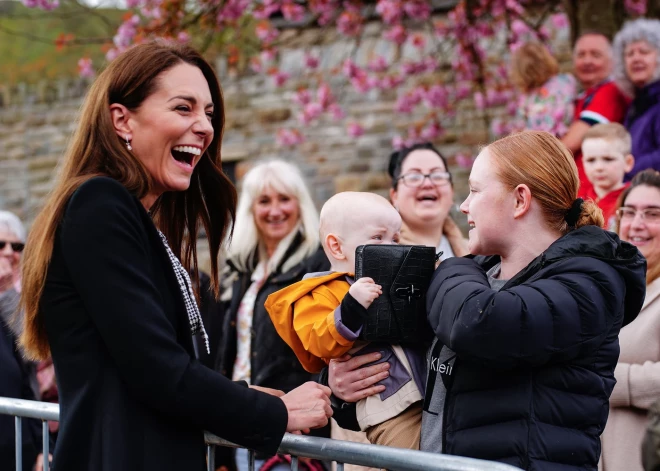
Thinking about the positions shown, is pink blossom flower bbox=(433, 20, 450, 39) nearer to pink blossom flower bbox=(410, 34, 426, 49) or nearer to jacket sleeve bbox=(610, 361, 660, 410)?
pink blossom flower bbox=(410, 34, 426, 49)

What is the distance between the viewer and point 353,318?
2.45m

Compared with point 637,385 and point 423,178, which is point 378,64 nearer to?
point 423,178

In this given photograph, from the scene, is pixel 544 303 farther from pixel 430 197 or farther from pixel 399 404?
pixel 430 197

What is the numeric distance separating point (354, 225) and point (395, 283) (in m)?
0.38

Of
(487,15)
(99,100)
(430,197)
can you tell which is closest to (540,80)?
(430,197)

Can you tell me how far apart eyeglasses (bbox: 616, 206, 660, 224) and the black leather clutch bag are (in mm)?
1765

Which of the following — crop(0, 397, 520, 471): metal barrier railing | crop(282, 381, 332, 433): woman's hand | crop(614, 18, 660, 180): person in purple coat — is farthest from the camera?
crop(614, 18, 660, 180): person in purple coat

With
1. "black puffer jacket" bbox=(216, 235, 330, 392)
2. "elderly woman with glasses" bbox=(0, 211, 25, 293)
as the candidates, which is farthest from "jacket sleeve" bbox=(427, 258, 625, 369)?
"elderly woman with glasses" bbox=(0, 211, 25, 293)

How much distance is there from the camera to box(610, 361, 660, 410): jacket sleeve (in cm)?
338

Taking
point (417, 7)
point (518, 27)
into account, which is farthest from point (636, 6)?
point (417, 7)

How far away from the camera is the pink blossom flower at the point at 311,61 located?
1107 cm

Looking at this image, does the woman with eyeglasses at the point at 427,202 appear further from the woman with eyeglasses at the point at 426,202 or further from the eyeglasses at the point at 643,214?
the eyeglasses at the point at 643,214

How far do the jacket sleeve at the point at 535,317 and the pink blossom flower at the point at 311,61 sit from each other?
911cm

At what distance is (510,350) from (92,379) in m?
1.04
